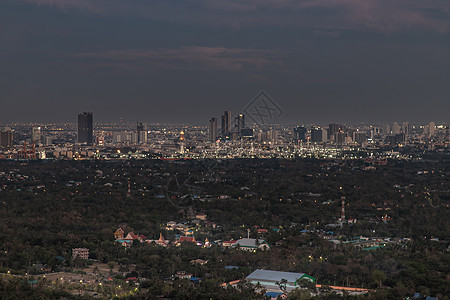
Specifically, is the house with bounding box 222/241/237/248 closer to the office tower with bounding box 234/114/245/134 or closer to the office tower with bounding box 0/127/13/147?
the office tower with bounding box 234/114/245/134

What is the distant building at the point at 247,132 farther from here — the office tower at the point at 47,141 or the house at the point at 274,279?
the house at the point at 274,279

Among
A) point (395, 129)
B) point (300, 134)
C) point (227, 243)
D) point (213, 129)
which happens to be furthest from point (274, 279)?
point (395, 129)

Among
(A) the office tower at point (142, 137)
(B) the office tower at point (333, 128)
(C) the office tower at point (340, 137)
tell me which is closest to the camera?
(C) the office tower at point (340, 137)

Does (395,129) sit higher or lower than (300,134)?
higher

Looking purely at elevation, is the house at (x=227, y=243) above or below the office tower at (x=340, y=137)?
below

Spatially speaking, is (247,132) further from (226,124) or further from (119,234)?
(119,234)

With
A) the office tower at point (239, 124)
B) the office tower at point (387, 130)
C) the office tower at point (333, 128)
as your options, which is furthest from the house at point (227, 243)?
the office tower at point (387, 130)

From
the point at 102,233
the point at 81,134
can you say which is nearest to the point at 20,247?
the point at 102,233
